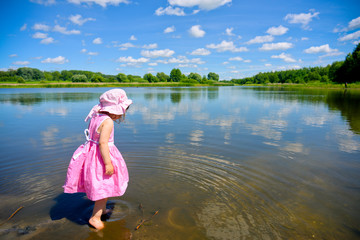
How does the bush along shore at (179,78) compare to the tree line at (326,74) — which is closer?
the tree line at (326,74)

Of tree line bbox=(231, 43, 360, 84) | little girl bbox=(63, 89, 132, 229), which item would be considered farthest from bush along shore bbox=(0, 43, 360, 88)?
little girl bbox=(63, 89, 132, 229)

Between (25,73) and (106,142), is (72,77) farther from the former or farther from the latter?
(106,142)

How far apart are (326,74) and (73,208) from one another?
12218 centimetres

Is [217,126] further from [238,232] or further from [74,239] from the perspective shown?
[74,239]

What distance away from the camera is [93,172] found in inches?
120

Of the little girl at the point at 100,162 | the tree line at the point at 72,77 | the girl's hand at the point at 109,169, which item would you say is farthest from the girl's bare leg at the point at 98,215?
the tree line at the point at 72,77

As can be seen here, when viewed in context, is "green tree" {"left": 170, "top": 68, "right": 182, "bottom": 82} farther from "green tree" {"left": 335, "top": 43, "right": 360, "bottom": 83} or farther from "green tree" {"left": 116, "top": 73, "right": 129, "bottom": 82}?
"green tree" {"left": 335, "top": 43, "right": 360, "bottom": 83}

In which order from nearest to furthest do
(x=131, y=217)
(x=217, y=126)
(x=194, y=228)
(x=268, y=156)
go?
(x=194, y=228)
(x=131, y=217)
(x=268, y=156)
(x=217, y=126)

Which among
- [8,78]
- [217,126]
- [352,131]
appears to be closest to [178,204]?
[217,126]

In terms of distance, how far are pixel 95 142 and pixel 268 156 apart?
534 cm

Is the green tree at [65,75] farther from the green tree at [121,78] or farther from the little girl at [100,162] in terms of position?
the little girl at [100,162]

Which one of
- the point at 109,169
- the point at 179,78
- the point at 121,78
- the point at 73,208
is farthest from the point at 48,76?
the point at 109,169

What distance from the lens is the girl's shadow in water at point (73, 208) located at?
355 centimetres

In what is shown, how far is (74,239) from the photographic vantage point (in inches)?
120
